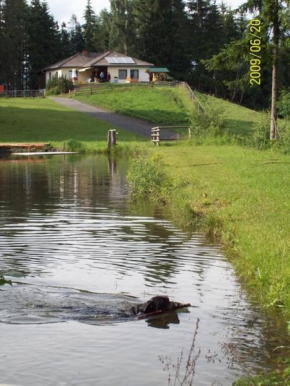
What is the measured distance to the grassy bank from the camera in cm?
1127

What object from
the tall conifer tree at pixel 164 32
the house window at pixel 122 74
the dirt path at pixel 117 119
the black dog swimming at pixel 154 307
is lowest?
the black dog swimming at pixel 154 307

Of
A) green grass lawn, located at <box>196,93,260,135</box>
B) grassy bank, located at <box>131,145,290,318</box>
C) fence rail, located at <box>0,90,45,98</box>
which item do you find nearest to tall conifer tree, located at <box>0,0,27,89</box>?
fence rail, located at <box>0,90,45,98</box>

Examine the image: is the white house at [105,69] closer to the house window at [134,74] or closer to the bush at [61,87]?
the house window at [134,74]

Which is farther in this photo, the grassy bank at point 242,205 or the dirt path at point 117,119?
the dirt path at point 117,119

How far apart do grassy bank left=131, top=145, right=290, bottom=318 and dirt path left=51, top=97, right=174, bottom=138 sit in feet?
84.2

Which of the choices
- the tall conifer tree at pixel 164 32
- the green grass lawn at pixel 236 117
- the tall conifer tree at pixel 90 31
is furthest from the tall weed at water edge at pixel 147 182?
the tall conifer tree at pixel 90 31

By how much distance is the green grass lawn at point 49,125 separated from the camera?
5247 cm

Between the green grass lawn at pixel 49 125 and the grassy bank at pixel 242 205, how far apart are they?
19161 mm

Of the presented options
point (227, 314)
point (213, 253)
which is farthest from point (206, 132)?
point (227, 314)

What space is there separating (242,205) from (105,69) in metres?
82.5

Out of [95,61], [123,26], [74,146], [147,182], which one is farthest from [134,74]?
[147,182]

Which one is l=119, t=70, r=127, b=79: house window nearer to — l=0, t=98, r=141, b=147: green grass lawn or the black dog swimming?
l=0, t=98, r=141, b=147: green grass lawn

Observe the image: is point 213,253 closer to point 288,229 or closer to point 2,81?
point 288,229

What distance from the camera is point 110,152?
4322 centimetres
